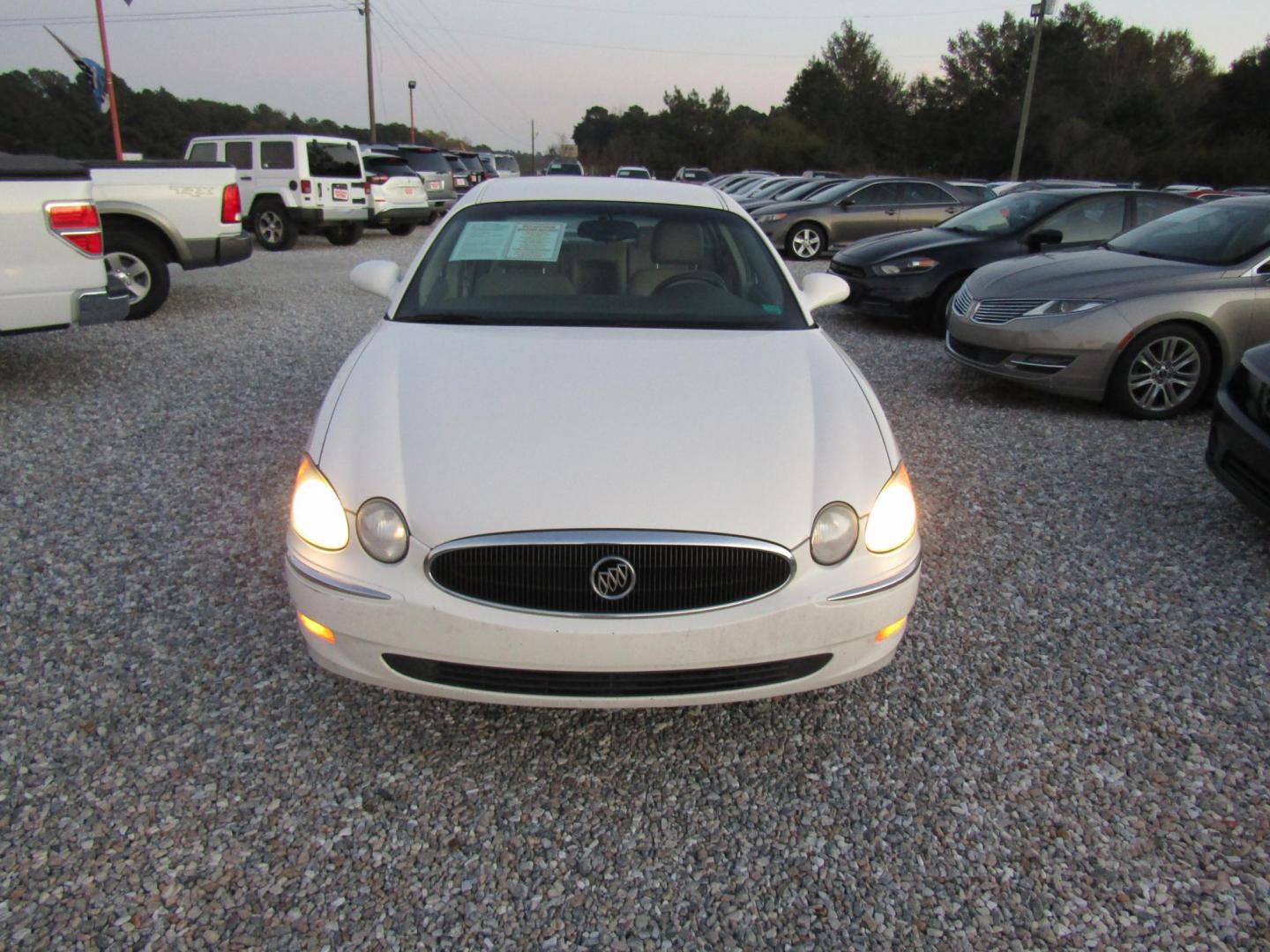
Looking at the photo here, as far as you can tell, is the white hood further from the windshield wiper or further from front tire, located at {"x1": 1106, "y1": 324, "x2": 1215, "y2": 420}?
front tire, located at {"x1": 1106, "y1": 324, "x2": 1215, "y2": 420}

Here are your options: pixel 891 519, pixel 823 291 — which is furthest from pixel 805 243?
pixel 891 519

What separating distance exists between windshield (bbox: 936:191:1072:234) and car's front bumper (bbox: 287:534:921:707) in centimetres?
744

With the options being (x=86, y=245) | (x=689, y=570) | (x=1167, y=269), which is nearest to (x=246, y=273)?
(x=86, y=245)

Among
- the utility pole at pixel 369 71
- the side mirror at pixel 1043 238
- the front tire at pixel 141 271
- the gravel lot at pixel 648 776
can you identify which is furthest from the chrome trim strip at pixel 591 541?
the utility pole at pixel 369 71

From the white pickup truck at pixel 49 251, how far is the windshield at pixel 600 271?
347 cm

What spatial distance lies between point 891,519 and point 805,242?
13.6 m

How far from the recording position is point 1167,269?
19.5 feet

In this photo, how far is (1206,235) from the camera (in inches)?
248

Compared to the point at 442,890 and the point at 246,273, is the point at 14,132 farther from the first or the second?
the point at 442,890

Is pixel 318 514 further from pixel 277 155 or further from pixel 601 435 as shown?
pixel 277 155

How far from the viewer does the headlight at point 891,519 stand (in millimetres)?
2463

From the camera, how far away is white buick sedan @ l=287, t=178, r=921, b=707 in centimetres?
226

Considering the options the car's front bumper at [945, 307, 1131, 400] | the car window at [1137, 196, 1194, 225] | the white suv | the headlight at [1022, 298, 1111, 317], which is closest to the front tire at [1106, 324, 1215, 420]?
the car's front bumper at [945, 307, 1131, 400]

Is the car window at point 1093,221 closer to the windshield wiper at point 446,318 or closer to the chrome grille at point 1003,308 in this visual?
the chrome grille at point 1003,308
